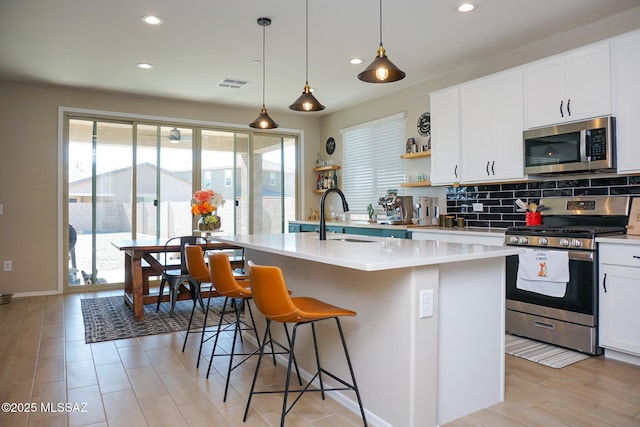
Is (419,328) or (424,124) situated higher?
(424,124)

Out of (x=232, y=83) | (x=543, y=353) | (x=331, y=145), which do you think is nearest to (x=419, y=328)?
(x=543, y=353)

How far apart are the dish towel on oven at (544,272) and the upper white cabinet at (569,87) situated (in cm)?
113

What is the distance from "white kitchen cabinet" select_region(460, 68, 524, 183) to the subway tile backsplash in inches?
13.8

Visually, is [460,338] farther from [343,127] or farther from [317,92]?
[343,127]

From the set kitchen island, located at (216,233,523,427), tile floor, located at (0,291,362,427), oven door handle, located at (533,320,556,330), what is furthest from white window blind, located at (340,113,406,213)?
kitchen island, located at (216,233,523,427)

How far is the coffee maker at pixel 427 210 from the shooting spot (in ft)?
16.7

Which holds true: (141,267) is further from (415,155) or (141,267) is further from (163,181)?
(415,155)

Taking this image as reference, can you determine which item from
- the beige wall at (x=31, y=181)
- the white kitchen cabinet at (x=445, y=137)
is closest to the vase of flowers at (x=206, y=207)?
the beige wall at (x=31, y=181)

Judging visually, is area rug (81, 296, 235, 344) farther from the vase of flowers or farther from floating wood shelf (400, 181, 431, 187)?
floating wood shelf (400, 181, 431, 187)

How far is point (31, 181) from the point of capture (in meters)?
5.55

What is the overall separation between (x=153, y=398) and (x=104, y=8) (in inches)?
115

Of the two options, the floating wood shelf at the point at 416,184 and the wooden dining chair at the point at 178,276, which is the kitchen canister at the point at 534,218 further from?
the wooden dining chair at the point at 178,276

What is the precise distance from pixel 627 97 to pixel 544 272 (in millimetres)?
1429

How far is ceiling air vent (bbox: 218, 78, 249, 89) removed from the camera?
5.40 m
